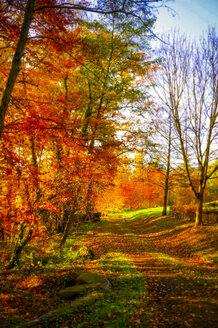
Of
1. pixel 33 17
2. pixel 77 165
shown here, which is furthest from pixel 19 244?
pixel 33 17

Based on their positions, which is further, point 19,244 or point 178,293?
point 19,244

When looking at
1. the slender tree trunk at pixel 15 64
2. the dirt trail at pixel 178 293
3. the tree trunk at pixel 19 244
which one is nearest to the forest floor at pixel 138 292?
the dirt trail at pixel 178 293

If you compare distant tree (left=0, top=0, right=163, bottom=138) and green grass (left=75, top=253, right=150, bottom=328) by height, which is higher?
distant tree (left=0, top=0, right=163, bottom=138)

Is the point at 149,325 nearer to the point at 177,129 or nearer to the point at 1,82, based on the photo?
the point at 1,82

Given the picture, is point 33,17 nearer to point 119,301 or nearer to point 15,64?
point 15,64

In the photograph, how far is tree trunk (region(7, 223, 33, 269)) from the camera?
9252 millimetres

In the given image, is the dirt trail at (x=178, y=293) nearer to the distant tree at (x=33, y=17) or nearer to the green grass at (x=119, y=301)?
the green grass at (x=119, y=301)

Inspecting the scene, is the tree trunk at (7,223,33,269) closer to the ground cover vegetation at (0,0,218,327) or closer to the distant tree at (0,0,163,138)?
the ground cover vegetation at (0,0,218,327)

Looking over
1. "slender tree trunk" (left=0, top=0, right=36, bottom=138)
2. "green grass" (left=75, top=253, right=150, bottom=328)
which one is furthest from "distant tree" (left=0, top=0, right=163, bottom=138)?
"green grass" (left=75, top=253, right=150, bottom=328)

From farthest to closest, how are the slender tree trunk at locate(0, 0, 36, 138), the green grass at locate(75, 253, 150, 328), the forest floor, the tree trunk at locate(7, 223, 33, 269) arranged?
the tree trunk at locate(7, 223, 33, 269)
the slender tree trunk at locate(0, 0, 36, 138)
the forest floor
the green grass at locate(75, 253, 150, 328)

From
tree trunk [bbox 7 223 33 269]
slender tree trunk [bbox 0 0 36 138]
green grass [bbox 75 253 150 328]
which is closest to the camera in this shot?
green grass [bbox 75 253 150 328]

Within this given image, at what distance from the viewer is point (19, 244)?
30.7ft

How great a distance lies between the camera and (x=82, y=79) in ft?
41.7

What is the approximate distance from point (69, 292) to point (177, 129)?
12.3 metres
